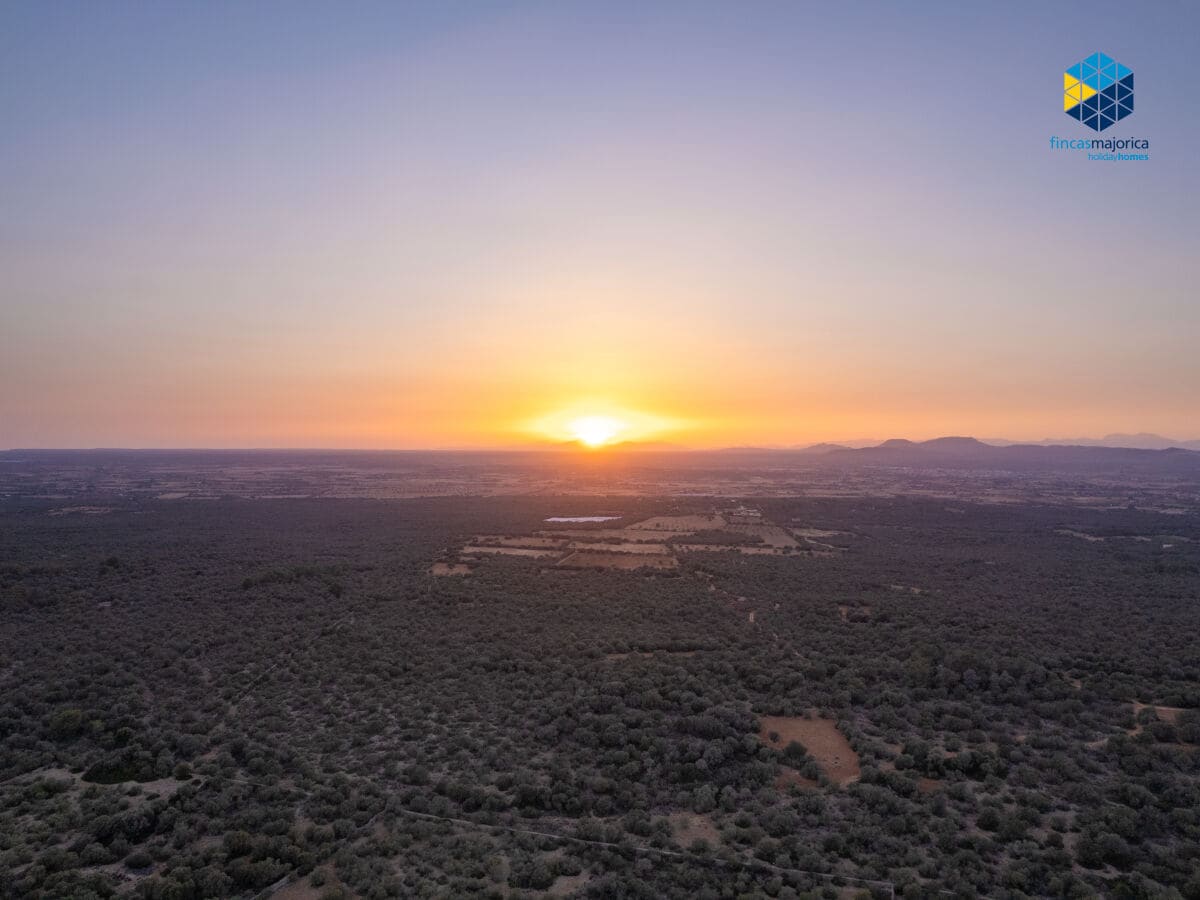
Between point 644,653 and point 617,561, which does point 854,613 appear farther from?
point 617,561

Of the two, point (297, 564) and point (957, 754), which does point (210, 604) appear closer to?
point (297, 564)

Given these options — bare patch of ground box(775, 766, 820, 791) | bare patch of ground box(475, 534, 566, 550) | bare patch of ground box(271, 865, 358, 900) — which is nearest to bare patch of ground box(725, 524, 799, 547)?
bare patch of ground box(475, 534, 566, 550)

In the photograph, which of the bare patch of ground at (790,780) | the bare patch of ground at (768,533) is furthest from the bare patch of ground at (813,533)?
the bare patch of ground at (790,780)

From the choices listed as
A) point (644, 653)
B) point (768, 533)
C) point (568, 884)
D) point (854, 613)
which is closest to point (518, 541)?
point (768, 533)

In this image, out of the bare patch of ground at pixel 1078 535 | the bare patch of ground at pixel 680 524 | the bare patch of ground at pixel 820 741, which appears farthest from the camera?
the bare patch of ground at pixel 680 524

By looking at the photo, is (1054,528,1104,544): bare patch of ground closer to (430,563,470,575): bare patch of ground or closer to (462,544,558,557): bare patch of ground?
(462,544,558,557): bare patch of ground

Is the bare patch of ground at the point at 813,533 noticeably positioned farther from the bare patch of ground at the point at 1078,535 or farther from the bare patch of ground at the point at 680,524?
the bare patch of ground at the point at 1078,535

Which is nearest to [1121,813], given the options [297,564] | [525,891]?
[525,891]
